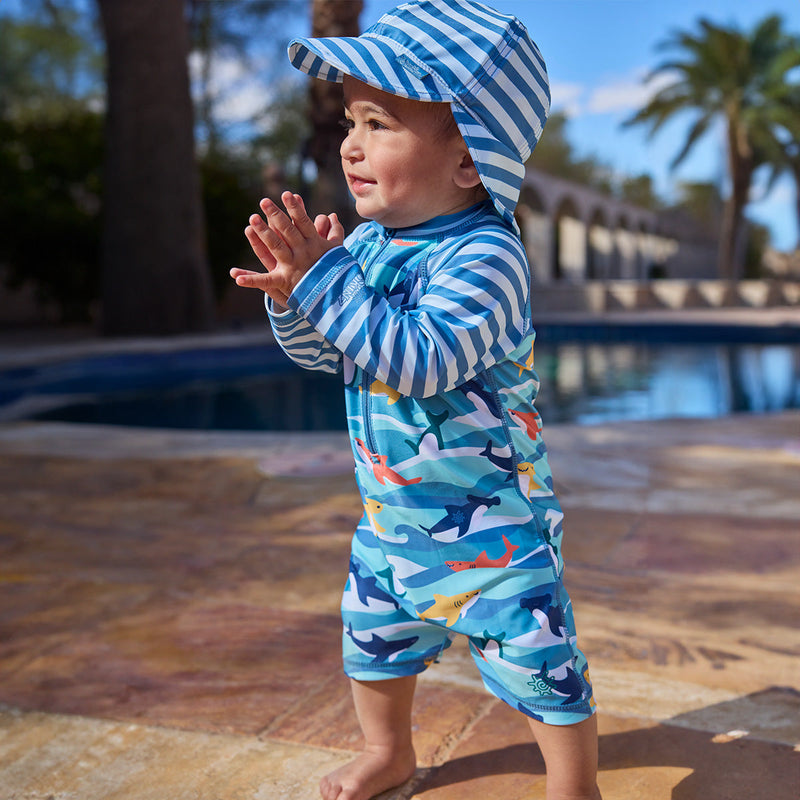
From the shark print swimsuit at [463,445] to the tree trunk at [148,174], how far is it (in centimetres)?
920

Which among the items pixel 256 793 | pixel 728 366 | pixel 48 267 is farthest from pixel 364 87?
pixel 48 267

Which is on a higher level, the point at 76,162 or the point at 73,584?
the point at 76,162

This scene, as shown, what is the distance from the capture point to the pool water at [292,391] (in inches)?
243

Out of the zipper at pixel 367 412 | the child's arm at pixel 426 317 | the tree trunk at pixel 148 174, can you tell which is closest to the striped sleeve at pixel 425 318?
the child's arm at pixel 426 317

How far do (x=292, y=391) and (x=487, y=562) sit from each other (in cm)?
634

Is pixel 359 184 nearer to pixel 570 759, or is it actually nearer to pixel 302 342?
pixel 302 342

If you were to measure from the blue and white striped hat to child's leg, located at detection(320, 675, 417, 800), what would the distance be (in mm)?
739

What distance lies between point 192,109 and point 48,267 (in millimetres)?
2596

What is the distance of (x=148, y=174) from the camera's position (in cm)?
987

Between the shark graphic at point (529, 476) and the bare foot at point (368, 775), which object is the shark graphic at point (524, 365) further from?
the bare foot at point (368, 775)

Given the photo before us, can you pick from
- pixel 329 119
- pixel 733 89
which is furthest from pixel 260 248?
pixel 733 89

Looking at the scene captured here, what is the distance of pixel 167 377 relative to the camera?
803cm

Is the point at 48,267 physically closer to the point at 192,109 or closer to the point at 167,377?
the point at 192,109

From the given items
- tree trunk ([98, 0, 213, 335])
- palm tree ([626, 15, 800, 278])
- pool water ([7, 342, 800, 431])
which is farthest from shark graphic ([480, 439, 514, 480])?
palm tree ([626, 15, 800, 278])
